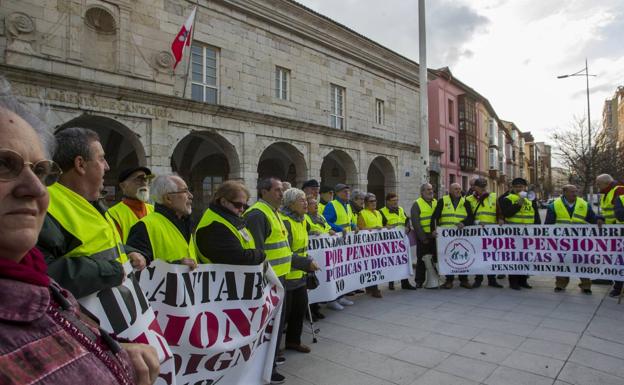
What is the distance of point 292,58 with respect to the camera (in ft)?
46.0

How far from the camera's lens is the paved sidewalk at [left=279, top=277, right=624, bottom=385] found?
356cm

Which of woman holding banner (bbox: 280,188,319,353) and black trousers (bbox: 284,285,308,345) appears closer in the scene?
woman holding banner (bbox: 280,188,319,353)

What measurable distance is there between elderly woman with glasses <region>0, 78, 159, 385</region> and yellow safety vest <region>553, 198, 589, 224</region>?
26.2 feet

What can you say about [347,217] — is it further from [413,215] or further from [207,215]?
[207,215]

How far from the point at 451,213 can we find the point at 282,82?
8.92 metres

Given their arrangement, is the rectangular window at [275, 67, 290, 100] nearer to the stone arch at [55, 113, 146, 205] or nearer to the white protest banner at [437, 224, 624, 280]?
the stone arch at [55, 113, 146, 205]

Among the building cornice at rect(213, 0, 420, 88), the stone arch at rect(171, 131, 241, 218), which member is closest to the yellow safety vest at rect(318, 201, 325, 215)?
the stone arch at rect(171, 131, 241, 218)

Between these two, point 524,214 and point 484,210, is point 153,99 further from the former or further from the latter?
point 524,214

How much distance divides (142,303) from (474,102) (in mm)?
35440

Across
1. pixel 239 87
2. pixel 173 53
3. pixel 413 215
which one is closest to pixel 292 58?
pixel 239 87

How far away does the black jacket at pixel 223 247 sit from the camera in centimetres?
306

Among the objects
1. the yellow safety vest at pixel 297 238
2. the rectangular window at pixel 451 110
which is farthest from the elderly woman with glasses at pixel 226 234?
the rectangular window at pixel 451 110

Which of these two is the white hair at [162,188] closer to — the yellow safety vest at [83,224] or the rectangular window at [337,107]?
the yellow safety vest at [83,224]

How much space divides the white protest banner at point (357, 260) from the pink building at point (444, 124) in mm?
18080
